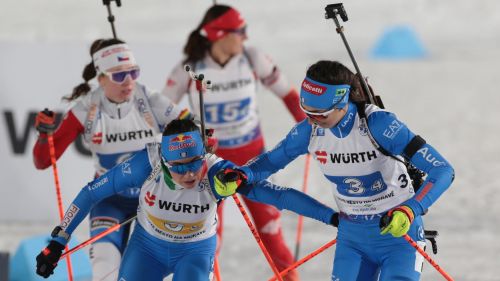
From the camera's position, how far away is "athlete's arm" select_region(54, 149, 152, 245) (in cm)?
501

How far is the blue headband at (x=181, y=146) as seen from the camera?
468 cm

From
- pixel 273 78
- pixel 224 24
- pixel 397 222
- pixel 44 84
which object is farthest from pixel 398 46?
pixel 397 222

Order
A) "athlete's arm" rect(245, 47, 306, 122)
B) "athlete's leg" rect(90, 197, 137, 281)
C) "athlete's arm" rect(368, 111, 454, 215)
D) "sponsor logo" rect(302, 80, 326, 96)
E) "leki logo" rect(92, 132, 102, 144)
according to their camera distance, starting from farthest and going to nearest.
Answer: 1. "athlete's arm" rect(245, 47, 306, 122)
2. "leki logo" rect(92, 132, 102, 144)
3. "athlete's leg" rect(90, 197, 137, 281)
4. "sponsor logo" rect(302, 80, 326, 96)
5. "athlete's arm" rect(368, 111, 454, 215)

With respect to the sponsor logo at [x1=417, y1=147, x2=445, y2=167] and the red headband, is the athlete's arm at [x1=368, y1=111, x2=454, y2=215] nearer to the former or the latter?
the sponsor logo at [x1=417, y1=147, x2=445, y2=167]

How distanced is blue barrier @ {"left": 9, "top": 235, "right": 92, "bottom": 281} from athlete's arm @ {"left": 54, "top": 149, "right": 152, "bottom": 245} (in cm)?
149

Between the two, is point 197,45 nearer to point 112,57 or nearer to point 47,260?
point 112,57

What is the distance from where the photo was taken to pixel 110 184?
5039mm

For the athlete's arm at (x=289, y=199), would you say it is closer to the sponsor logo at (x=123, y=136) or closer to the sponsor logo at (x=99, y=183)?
the sponsor logo at (x=99, y=183)

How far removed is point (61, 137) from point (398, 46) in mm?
9437

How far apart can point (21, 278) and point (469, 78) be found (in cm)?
806

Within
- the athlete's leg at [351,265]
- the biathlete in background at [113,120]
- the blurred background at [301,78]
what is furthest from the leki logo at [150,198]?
the blurred background at [301,78]

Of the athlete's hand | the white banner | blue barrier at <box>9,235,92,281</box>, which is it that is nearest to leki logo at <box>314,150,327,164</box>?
the athlete's hand

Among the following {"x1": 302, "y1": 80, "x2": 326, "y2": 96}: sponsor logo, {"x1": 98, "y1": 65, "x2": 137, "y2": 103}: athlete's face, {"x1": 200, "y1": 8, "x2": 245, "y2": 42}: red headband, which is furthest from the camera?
{"x1": 200, "y1": 8, "x2": 245, "y2": 42}: red headband

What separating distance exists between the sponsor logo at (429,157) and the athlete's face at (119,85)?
187cm
